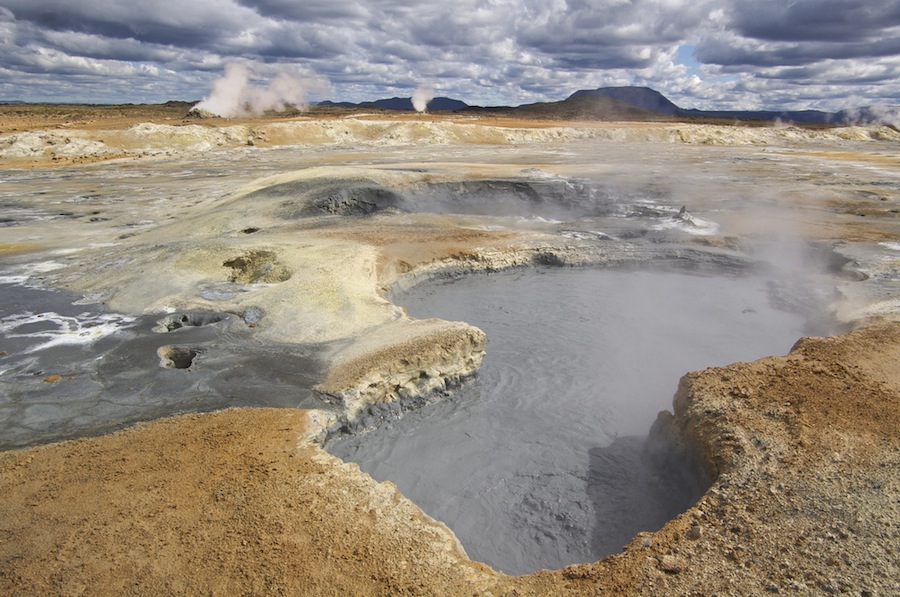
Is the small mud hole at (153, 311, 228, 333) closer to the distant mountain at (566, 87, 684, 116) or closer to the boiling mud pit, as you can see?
the boiling mud pit

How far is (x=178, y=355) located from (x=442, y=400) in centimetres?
336

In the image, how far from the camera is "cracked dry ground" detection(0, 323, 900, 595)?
3512 mm

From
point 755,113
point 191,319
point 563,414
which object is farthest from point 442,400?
A: point 755,113

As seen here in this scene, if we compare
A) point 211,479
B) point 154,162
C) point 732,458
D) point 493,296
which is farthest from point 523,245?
point 154,162

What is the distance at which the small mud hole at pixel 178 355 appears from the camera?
7.02 metres

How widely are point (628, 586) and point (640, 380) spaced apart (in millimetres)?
4577

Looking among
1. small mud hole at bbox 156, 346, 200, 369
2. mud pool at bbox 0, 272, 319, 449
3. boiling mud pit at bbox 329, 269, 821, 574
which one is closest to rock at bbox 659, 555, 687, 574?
boiling mud pit at bbox 329, 269, 821, 574

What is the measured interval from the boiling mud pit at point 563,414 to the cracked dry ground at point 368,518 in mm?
936

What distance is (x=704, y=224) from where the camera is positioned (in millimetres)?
14625

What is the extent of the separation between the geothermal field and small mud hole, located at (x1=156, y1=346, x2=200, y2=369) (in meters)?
0.03

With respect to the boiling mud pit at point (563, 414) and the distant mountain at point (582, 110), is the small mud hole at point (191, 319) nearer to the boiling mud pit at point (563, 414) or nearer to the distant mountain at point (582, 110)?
the boiling mud pit at point (563, 414)

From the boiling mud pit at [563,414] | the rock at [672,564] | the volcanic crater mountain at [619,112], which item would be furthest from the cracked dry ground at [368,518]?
the volcanic crater mountain at [619,112]

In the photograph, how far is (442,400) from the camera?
22.9ft

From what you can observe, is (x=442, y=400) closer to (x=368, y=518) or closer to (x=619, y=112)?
(x=368, y=518)
